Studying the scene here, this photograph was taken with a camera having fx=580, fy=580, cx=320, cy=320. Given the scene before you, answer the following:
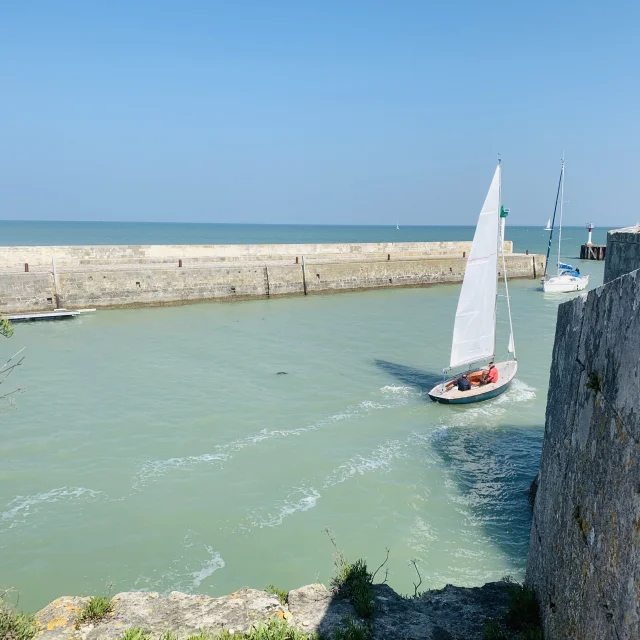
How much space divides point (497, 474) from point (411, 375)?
746cm

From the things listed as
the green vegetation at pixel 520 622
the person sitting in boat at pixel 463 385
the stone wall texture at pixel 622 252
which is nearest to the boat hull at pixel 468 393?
the person sitting in boat at pixel 463 385

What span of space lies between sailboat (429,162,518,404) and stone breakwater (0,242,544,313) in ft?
64.3

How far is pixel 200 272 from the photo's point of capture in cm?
3353

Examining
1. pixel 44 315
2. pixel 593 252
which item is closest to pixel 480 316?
pixel 44 315

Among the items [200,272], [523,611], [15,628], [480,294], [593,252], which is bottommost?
[593,252]

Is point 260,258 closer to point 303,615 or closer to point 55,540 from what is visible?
point 55,540

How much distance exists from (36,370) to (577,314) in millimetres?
18494

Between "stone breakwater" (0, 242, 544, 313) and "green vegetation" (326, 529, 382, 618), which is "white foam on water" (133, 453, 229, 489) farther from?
"stone breakwater" (0, 242, 544, 313)

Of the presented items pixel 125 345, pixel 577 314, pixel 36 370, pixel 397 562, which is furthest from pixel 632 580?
pixel 125 345

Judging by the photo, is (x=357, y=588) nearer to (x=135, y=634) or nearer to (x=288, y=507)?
(x=135, y=634)

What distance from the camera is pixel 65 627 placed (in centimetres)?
471

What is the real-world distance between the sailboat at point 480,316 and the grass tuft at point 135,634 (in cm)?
1213

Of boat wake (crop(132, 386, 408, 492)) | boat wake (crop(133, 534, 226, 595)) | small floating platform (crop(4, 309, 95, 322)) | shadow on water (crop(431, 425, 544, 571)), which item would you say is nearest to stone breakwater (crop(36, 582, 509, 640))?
boat wake (crop(133, 534, 226, 595))

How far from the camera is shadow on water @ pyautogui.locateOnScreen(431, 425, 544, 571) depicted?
9320 millimetres
